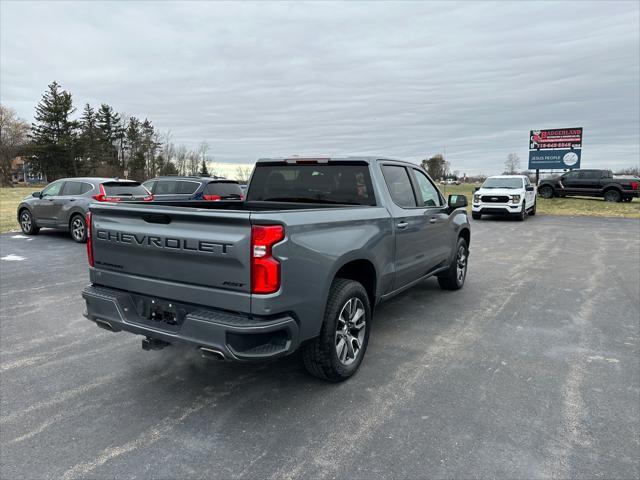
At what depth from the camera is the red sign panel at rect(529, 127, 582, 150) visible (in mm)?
31297

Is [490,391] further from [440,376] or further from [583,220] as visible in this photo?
[583,220]

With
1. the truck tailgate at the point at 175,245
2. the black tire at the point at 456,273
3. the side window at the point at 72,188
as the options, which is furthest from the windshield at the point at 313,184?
the side window at the point at 72,188

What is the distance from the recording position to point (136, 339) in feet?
15.4

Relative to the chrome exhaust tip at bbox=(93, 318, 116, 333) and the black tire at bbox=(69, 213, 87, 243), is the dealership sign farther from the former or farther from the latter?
the chrome exhaust tip at bbox=(93, 318, 116, 333)

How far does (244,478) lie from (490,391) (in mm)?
2082

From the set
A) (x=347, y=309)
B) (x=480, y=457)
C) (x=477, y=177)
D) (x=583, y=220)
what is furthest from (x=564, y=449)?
(x=477, y=177)

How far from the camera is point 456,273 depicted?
265 inches

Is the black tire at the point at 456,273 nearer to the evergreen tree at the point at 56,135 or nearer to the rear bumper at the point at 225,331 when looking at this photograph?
the rear bumper at the point at 225,331

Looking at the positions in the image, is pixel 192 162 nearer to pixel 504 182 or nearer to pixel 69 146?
pixel 69 146

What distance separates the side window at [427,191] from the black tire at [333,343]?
218 centimetres

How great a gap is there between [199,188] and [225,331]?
11.0m

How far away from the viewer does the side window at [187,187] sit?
14.4m

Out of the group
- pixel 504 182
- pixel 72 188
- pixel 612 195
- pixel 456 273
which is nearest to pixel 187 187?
pixel 72 188

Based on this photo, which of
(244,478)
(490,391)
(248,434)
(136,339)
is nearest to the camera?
(244,478)
